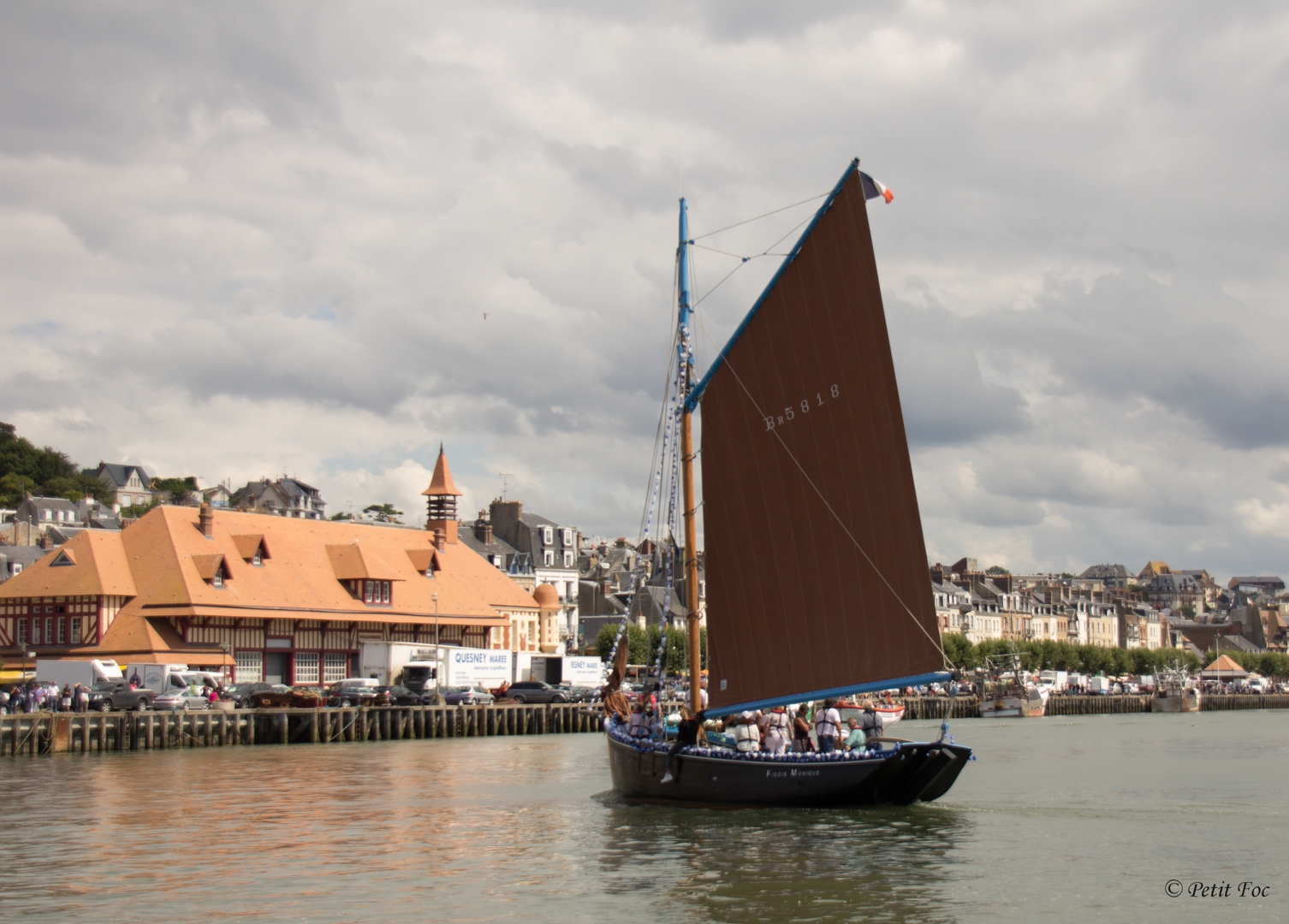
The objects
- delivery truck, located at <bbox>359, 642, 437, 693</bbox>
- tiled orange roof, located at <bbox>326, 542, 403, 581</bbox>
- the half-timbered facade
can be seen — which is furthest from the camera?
tiled orange roof, located at <bbox>326, 542, 403, 581</bbox>

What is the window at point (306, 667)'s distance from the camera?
249 feet

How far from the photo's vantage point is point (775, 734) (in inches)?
1126

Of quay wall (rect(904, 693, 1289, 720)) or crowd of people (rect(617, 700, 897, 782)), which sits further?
quay wall (rect(904, 693, 1289, 720))

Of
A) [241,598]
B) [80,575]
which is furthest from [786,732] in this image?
[80,575]

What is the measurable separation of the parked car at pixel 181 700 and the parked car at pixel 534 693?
18.5 meters

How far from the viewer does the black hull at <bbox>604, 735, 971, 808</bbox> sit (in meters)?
27.8

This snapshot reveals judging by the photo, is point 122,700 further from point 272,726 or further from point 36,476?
point 36,476

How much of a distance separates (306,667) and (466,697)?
491 inches

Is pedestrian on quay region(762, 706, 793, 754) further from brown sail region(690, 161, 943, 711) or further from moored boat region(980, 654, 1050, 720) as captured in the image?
moored boat region(980, 654, 1050, 720)

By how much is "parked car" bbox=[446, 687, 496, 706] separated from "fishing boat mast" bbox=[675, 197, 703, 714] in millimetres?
38627

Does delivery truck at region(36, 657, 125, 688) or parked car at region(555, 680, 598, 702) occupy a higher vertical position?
delivery truck at region(36, 657, 125, 688)

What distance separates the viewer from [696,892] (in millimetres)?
20344

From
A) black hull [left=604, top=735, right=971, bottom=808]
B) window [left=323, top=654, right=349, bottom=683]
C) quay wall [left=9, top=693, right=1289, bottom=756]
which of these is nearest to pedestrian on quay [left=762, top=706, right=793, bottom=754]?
black hull [left=604, top=735, right=971, bottom=808]

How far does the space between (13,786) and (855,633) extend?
81.5ft
